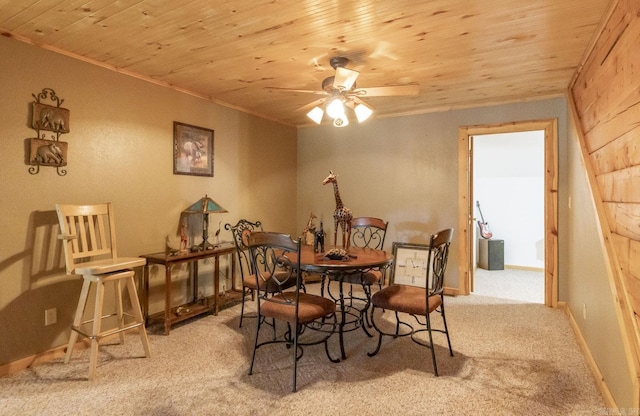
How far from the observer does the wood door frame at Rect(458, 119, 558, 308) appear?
374 centimetres

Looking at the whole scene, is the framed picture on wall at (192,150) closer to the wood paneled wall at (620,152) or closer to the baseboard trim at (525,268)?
the wood paneled wall at (620,152)

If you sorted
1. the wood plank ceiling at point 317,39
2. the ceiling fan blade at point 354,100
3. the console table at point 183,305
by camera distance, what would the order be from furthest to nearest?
the console table at point 183,305, the ceiling fan blade at point 354,100, the wood plank ceiling at point 317,39

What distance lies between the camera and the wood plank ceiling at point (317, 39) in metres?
2.05

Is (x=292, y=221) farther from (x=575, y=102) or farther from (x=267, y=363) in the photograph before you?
(x=575, y=102)

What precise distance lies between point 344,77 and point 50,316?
2.73 m

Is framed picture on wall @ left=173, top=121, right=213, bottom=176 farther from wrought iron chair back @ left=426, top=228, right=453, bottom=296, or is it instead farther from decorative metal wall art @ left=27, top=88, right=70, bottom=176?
wrought iron chair back @ left=426, top=228, right=453, bottom=296

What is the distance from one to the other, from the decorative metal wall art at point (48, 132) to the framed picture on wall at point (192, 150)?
0.98 metres

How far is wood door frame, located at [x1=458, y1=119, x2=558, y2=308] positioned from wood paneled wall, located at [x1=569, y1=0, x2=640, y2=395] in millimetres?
1289

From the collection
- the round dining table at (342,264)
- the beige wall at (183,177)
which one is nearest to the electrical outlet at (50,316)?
the beige wall at (183,177)

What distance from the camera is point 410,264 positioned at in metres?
4.47

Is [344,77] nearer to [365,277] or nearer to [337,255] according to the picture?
[337,255]

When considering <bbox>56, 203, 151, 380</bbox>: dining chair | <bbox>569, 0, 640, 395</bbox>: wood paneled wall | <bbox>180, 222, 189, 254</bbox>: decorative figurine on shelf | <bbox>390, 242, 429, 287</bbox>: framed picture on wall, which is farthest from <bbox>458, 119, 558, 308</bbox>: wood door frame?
<bbox>56, 203, 151, 380</bbox>: dining chair

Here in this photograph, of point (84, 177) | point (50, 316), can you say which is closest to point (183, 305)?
point (50, 316)

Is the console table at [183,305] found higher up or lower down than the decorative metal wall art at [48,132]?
lower down
